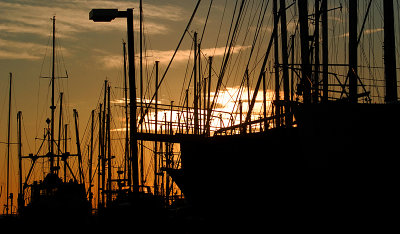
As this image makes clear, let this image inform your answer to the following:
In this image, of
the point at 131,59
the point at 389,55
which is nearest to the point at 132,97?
the point at 131,59

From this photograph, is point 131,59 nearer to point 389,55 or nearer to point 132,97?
point 132,97

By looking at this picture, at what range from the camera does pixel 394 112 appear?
1608cm

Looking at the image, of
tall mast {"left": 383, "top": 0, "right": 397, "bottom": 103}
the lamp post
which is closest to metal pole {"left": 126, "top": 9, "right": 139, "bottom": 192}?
the lamp post

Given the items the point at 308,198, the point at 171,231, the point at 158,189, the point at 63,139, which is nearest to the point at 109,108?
the point at 63,139

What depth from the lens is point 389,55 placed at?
20.6 meters

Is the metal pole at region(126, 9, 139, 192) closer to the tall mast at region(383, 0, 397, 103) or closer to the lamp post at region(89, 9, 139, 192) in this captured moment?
the lamp post at region(89, 9, 139, 192)

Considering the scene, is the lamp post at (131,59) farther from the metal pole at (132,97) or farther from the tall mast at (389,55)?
the tall mast at (389,55)

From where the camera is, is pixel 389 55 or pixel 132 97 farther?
pixel 389 55

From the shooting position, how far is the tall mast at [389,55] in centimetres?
2011

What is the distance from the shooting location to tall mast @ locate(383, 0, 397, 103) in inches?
792

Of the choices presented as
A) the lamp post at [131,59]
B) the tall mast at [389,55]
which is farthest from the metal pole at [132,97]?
the tall mast at [389,55]

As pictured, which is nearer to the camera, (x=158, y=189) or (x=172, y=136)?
(x=172, y=136)

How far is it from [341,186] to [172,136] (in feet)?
32.4

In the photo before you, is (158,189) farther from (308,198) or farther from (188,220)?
(308,198)
